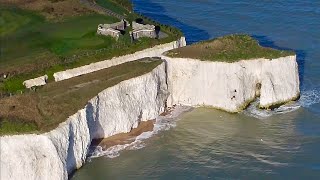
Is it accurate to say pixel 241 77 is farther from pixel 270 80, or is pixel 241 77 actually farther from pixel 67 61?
pixel 67 61

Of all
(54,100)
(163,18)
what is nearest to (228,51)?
(54,100)

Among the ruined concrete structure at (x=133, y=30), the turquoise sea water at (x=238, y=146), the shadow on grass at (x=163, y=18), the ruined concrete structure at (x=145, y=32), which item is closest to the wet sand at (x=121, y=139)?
the turquoise sea water at (x=238, y=146)

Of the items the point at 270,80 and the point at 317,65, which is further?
the point at 317,65

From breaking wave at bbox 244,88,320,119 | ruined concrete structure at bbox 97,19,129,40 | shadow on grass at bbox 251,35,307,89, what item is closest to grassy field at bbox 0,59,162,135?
ruined concrete structure at bbox 97,19,129,40

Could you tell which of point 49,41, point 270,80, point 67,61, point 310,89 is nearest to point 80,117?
point 67,61

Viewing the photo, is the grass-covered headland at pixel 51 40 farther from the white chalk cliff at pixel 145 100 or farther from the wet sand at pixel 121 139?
the wet sand at pixel 121 139

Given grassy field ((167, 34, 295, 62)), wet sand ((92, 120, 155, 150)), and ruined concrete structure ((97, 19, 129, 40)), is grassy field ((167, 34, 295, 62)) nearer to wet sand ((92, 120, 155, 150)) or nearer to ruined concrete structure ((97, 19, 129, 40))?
ruined concrete structure ((97, 19, 129, 40))

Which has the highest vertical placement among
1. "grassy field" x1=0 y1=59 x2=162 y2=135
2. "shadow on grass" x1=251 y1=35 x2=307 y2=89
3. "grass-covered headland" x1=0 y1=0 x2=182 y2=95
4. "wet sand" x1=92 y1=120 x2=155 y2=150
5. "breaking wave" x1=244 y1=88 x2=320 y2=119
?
"grass-covered headland" x1=0 y1=0 x2=182 y2=95
